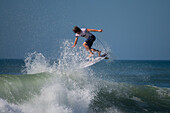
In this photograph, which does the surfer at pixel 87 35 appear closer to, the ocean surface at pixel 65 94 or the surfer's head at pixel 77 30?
the surfer's head at pixel 77 30

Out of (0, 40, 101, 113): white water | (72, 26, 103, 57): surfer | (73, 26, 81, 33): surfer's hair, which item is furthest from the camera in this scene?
(72, 26, 103, 57): surfer

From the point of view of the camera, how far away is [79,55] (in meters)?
11.4

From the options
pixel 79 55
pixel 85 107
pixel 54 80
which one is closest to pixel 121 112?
pixel 85 107

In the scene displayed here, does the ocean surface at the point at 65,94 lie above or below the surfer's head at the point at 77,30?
below

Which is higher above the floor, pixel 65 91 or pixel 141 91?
pixel 65 91

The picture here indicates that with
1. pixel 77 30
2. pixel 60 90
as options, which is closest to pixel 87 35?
pixel 77 30

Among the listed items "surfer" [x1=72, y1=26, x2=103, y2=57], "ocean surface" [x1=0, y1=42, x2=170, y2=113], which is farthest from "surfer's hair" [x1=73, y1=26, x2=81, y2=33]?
"ocean surface" [x1=0, y1=42, x2=170, y2=113]

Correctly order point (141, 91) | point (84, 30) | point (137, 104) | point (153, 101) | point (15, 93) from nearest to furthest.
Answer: point (15, 93) < point (84, 30) < point (137, 104) < point (153, 101) < point (141, 91)

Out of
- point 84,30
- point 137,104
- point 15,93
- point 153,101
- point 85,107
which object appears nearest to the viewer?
point 15,93

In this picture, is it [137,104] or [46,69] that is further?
[46,69]

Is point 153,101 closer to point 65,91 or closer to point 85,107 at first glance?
point 85,107

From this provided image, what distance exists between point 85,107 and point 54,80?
1.72 meters

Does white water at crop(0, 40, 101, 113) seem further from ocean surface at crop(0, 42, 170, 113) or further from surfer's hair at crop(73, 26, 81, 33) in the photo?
surfer's hair at crop(73, 26, 81, 33)

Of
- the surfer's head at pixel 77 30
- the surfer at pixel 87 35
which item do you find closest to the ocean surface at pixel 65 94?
the surfer at pixel 87 35
